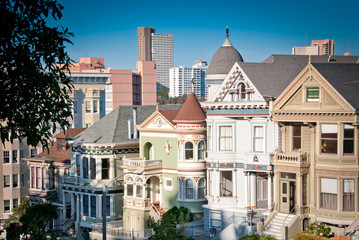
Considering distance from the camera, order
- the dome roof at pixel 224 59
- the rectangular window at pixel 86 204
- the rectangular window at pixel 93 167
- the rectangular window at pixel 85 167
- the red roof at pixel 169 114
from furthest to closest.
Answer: the rectangular window at pixel 85 167 → the rectangular window at pixel 86 204 → the rectangular window at pixel 93 167 → the red roof at pixel 169 114 → the dome roof at pixel 224 59

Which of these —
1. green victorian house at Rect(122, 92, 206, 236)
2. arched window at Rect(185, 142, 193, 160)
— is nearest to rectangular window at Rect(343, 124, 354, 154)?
green victorian house at Rect(122, 92, 206, 236)

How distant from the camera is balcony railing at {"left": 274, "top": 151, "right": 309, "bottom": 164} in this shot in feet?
107

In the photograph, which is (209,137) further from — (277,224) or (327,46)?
(327,46)

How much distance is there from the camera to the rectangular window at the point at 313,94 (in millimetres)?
32281

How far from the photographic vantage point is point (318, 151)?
3231cm

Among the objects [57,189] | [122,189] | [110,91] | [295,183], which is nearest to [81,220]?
[122,189]

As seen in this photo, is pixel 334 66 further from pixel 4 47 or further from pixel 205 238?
pixel 4 47

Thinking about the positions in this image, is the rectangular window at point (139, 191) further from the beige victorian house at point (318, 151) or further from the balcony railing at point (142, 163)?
the beige victorian house at point (318, 151)

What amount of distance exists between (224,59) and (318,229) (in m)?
13.8

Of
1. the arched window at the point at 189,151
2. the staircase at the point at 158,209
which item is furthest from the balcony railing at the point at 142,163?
the staircase at the point at 158,209

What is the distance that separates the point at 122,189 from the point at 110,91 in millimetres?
76338

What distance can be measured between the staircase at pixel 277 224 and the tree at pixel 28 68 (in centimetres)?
1630

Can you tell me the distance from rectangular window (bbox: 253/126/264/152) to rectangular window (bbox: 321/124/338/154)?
454 cm

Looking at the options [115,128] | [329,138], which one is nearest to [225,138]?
[329,138]
